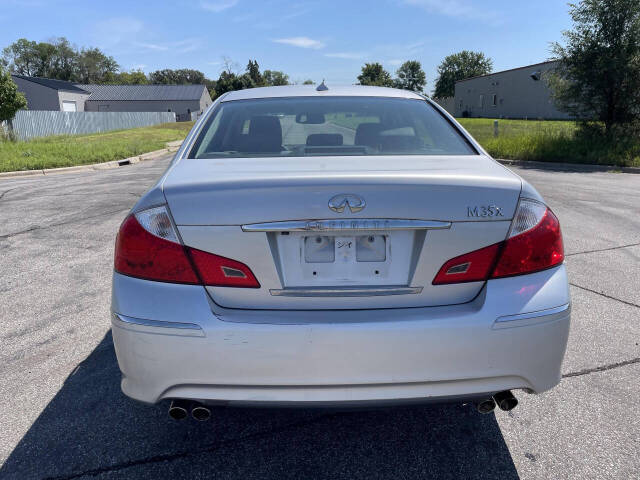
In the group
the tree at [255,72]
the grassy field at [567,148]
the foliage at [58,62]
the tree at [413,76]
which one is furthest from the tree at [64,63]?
the grassy field at [567,148]

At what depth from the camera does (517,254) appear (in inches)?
77.1

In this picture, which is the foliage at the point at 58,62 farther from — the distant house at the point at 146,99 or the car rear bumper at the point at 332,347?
the car rear bumper at the point at 332,347

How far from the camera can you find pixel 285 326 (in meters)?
1.85

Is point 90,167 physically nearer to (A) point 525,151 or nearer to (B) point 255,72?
(A) point 525,151

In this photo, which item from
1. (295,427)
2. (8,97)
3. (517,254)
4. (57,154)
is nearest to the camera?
(517,254)

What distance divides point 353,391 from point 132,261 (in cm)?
100

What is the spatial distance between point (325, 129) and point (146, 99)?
82187mm

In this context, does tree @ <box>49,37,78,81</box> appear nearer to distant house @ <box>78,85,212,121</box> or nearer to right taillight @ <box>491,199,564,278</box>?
distant house @ <box>78,85,212,121</box>

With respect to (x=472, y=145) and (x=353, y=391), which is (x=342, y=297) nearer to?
(x=353, y=391)

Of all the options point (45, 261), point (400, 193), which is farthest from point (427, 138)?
point (45, 261)

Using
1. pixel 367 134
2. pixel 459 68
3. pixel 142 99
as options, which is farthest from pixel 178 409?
pixel 459 68

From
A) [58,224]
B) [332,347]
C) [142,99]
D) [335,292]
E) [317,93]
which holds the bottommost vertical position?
[58,224]

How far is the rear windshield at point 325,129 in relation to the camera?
8.68 feet

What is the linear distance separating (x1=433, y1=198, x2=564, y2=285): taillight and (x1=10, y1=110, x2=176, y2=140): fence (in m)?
32.1
